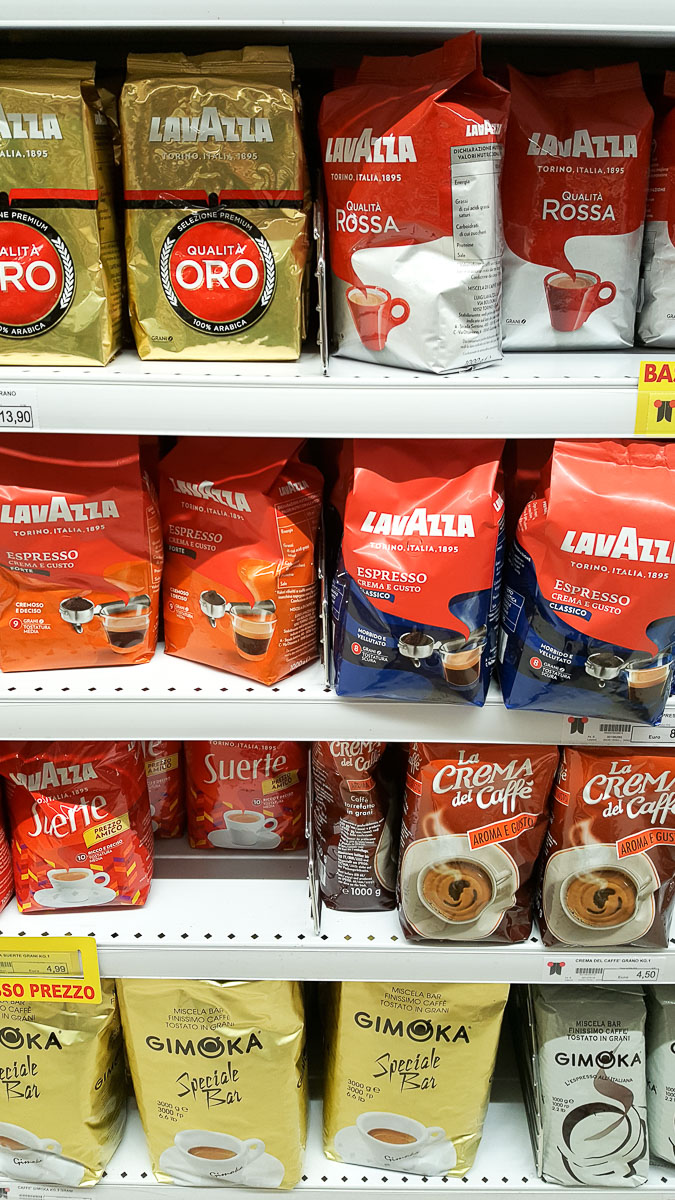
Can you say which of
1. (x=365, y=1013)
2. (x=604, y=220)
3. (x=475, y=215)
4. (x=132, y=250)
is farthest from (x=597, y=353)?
(x=365, y=1013)

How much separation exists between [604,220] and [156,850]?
1.22 m

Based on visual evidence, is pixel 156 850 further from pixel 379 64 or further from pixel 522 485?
pixel 379 64

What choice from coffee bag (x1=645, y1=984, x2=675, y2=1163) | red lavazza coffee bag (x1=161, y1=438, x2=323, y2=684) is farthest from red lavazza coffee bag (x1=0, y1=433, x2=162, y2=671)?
coffee bag (x1=645, y1=984, x2=675, y2=1163)

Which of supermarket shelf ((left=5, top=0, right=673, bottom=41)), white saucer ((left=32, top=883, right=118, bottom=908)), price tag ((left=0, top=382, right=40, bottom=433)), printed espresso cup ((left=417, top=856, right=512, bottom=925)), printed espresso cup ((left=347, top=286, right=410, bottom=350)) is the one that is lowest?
white saucer ((left=32, top=883, right=118, bottom=908))

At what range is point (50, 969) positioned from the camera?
55.1 inches

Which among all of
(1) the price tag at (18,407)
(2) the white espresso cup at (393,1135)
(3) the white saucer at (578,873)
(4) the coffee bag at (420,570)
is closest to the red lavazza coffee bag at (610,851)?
(3) the white saucer at (578,873)

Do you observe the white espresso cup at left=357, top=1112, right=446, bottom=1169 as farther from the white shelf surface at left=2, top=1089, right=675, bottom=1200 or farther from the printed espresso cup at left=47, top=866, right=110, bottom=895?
the printed espresso cup at left=47, top=866, right=110, bottom=895

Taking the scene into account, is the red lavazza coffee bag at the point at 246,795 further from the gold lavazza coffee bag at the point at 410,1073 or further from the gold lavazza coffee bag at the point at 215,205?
the gold lavazza coffee bag at the point at 215,205

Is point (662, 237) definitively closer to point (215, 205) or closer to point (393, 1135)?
point (215, 205)

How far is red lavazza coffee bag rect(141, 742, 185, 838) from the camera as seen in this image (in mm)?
1555

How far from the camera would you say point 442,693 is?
124 cm

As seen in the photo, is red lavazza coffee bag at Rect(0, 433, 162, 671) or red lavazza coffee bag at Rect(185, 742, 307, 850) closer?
red lavazza coffee bag at Rect(0, 433, 162, 671)

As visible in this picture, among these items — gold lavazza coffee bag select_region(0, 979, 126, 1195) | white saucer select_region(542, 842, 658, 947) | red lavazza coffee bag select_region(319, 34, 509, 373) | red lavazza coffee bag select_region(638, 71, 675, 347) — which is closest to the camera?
red lavazza coffee bag select_region(319, 34, 509, 373)

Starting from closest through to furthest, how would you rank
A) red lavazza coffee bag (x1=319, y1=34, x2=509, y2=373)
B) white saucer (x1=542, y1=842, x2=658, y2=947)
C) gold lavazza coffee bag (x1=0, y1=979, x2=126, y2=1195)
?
red lavazza coffee bag (x1=319, y1=34, x2=509, y2=373) → white saucer (x1=542, y1=842, x2=658, y2=947) → gold lavazza coffee bag (x1=0, y1=979, x2=126, y2=1195)
